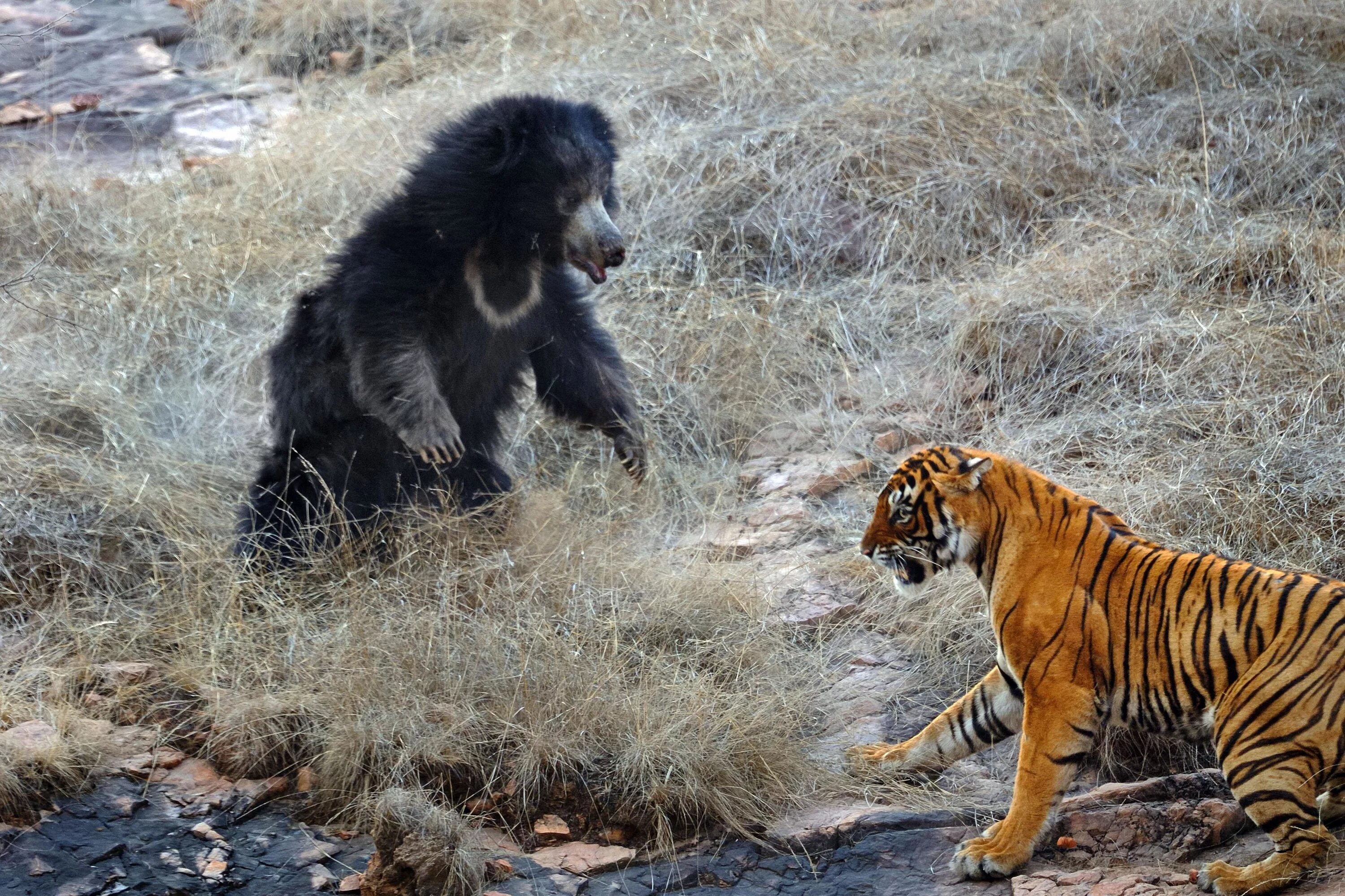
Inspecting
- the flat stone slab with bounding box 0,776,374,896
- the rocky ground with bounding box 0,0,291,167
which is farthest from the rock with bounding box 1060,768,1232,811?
the rocky ground with bounding box 0,0,291,167

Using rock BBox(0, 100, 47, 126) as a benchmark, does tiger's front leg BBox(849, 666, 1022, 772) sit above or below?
below

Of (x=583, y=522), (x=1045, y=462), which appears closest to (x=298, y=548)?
(x=583, y=522)

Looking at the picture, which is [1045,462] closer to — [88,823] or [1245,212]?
[1245,212]

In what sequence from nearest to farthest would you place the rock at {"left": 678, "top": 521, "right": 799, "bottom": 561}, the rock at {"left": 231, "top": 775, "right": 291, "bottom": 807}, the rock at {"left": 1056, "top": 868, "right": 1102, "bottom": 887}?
1. the rock at {"left": 1056, "top": 868, "right": 1102, "bottom": 887}
2. the rock at {"left": 231, "top": 775, "right": 291, "bottom": 807}
3. the rock at {"left": 678, "top": 521, "right": 799, "bottom": 561}

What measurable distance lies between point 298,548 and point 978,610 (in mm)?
2400

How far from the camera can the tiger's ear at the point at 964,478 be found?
10.6 ft

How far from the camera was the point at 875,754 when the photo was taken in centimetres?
357

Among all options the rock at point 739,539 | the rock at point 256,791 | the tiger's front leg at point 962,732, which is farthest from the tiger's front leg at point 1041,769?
the rock at point 256,791

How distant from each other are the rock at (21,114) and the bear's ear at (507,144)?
5.80 metres

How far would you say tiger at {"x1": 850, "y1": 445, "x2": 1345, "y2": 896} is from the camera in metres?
2.75

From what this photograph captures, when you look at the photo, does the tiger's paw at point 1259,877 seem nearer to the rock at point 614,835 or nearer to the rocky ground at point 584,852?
the rocky ground at point 584,852

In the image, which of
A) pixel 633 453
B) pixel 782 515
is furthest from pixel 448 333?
pixel 782 515

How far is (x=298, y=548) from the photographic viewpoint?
4672 millimetres

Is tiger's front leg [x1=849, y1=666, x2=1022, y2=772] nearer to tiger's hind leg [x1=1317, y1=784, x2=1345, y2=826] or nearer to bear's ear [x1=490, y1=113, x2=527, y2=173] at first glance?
tiger's hind leg [x1=1317, y1=784, x2=1345, y2=826]
